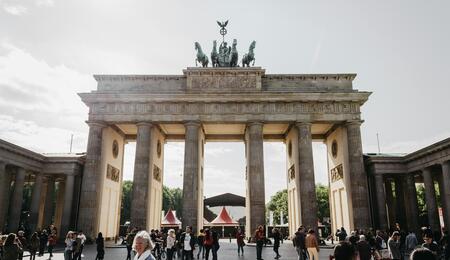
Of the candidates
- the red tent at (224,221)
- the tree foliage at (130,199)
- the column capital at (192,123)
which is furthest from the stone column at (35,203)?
the tree foliage at (130,199)

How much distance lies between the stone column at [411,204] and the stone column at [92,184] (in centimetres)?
3047

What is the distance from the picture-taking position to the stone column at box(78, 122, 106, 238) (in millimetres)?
31922

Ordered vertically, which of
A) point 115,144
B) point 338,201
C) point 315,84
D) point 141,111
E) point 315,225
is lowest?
point 315,225

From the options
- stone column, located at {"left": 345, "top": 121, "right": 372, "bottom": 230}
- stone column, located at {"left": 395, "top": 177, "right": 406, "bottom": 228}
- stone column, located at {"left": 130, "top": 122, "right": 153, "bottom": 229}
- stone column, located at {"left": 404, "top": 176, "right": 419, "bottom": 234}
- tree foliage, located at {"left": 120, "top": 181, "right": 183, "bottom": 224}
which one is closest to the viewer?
stone column, located at {"left": 345, "top": 121, "right": 372, "bottom": 230}

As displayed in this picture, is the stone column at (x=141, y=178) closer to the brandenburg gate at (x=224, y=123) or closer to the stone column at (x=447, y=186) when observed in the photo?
the brandenburg gate at (x=224, y=123)

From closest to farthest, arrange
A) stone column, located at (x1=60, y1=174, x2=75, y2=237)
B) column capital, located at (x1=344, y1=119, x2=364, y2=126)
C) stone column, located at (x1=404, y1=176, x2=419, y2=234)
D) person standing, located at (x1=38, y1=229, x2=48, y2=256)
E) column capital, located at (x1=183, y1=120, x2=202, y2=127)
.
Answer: person standing, located at (x1=38, y1=229, x2=48, y2=256) < stone column, located at (x1=60, y1=174, x2=75, y2=237) < stone column, located at (x1=404, y1=176, x2=419, y2=234) < column capital, located at (x1=344, y1=119, x2=364, y2=126) < column capital, located at (x1=183, y1=120, x2=202, y2=127)

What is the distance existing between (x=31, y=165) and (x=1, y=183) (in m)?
4.30

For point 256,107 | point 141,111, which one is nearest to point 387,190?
point 256,107

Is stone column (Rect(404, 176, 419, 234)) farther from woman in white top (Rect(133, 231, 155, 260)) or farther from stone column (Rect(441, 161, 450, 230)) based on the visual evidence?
woman in white top (Rect(133, 231, 155, 260))

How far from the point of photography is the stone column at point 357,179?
3162 centimetres

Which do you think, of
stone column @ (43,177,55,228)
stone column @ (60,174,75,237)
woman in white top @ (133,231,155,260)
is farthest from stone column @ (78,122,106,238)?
woman in white top @ (133,231,155,260)

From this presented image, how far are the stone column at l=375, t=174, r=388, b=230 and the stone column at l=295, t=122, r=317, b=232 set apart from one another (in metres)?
6.64

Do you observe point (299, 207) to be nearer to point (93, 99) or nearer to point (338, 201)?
point (338, 201)

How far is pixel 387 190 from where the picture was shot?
3825cm
